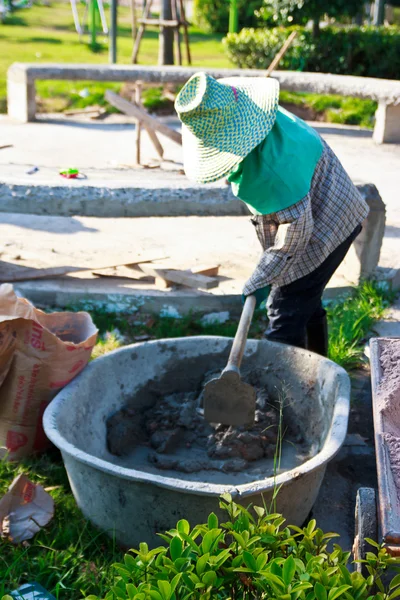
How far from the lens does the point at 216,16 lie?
2000 cm

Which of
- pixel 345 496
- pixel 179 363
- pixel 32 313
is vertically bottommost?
pixel 345 496

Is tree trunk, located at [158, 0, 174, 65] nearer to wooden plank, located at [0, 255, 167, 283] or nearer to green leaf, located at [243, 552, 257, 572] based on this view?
wooden plank, located at [0, 255, 167, 283]

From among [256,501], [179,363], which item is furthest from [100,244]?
[256,501]

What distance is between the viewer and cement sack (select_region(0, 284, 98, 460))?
10.9ft

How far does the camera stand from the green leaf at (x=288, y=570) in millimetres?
1612

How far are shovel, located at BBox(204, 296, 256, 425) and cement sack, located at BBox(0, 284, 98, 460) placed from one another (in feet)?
1.87

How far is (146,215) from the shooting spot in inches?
178

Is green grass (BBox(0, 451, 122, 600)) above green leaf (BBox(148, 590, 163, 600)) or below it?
below

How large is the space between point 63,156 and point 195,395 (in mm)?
4827

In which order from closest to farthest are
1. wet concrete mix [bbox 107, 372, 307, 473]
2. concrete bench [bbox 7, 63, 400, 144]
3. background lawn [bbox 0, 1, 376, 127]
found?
wet concrete mix [bbox 107, 372, 307, 473]
concrete bench [bbox 7, 63, 400, 144]
background lawn [bbox 0, 1, 376, 127]

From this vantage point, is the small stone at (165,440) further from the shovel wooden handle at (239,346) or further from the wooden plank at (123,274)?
the wooden plank at (123,274)

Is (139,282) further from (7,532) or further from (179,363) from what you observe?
(7,532)

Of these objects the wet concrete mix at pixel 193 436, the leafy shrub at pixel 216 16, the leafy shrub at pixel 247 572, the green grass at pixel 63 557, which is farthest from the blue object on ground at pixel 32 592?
the leafy shrub at pixel 216 16

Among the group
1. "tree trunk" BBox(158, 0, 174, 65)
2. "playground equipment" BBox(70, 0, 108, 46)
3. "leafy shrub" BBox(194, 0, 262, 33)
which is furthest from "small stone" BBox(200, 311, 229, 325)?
"leafy shrub" BBox(194, 0, 262, 33)
